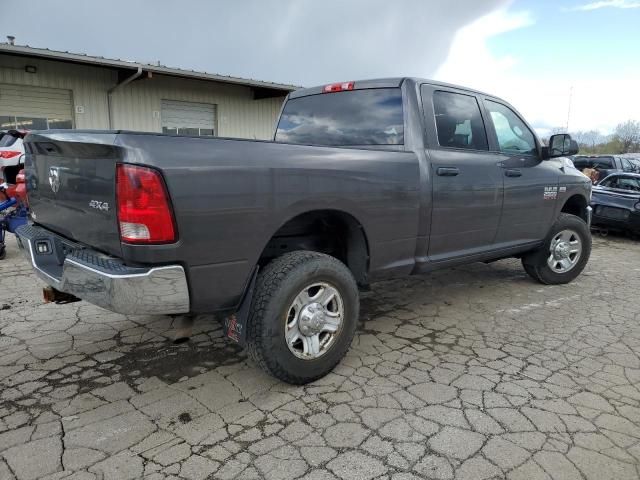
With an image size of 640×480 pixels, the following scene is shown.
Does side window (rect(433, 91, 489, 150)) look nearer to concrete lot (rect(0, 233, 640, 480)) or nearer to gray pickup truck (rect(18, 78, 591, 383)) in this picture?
gray pickup truck (rect(18, 78, 591, 383))

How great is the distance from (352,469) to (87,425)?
1446 millimetres

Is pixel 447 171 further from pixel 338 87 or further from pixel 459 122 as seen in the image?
pixel 338 87

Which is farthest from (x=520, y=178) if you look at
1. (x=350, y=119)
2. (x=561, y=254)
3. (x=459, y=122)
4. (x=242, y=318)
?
(x=242, y=318)

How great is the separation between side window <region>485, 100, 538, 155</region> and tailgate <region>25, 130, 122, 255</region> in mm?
3397

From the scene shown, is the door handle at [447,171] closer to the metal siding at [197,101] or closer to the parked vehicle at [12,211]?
the parked vehicle at [12,211]

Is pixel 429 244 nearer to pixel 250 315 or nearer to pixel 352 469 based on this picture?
pixel 250 315

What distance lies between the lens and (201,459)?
2.33 m

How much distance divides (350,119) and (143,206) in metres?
2.17

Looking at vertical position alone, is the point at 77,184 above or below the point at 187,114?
below

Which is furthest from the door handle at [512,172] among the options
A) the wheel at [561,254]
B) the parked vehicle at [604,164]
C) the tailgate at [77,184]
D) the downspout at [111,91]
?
the parked vehicle at [604,164]

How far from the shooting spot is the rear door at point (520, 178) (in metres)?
4.41

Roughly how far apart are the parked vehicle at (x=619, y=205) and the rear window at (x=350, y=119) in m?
7.80

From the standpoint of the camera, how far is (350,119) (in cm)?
398

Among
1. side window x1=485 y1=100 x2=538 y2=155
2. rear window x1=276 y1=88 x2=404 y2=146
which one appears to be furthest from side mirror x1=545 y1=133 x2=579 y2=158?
rear window x1=276 y1=88 x2=404 y2=146
